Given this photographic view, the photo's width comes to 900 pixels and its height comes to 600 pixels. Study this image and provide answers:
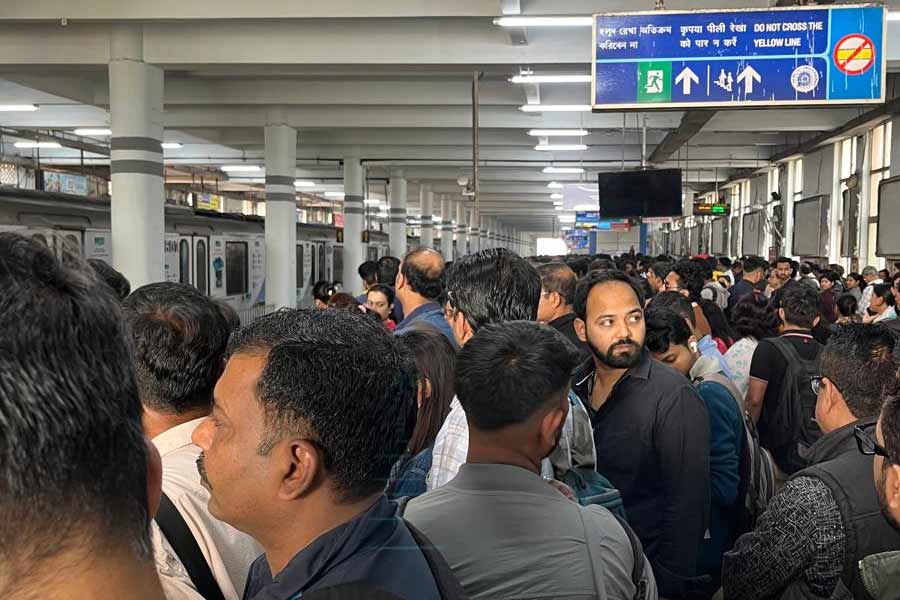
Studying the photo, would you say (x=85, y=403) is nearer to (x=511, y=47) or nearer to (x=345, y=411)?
(x=345, y=411)

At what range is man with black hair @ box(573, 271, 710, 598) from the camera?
313 centimetres

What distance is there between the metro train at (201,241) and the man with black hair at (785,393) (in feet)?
18.1

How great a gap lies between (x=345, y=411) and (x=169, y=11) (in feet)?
32.0

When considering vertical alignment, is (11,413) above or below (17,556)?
above

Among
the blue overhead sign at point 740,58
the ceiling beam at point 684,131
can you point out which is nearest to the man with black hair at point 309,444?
the blue overhead sign at point 740,58

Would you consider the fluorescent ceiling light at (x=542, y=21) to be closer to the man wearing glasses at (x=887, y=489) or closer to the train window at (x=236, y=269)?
the man wearing glasses at (x=887, y=489)

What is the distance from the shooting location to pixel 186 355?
225cm

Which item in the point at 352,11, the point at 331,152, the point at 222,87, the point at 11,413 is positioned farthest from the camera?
the point at 331,152

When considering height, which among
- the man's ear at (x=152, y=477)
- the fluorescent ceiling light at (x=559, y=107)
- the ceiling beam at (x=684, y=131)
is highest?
the fluorescent ceiling light at (x=559, y=107)

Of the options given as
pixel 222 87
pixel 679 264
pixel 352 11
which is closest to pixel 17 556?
pixel 679 264

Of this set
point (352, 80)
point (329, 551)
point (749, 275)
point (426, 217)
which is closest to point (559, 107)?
point (352, 80)

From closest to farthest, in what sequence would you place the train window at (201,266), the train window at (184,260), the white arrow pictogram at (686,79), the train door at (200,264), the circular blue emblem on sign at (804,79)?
the circular blue emblem on sign at (804,79), the white arrow pictogram at (686,79), the train window at (184,260), the train door at (200,264), the train window at (201,266)

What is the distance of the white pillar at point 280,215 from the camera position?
57.8ft

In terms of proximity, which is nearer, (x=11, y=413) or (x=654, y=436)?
(x=11, y=413)
